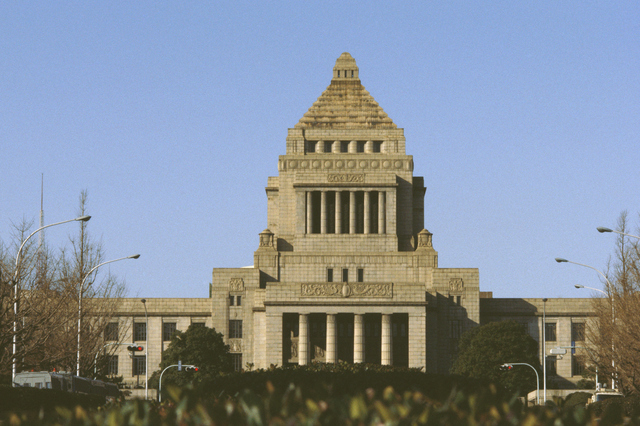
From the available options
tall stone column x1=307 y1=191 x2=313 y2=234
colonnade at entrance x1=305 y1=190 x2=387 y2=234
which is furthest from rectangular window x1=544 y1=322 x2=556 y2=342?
tall stone column x1=307 y1=191 x2=313 y2=234

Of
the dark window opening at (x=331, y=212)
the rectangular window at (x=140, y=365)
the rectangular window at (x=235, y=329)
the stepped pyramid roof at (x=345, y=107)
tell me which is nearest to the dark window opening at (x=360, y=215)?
the dark window opening at (x=331, y=212)

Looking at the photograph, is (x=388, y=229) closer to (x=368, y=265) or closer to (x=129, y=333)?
(x=368, y=265)

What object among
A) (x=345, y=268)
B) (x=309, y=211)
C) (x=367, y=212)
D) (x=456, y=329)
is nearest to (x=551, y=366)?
(x=456, y=329)

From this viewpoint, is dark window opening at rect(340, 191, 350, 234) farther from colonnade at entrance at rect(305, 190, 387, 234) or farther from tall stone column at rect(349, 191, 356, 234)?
tall stone column at rect(349, 191, 356, 234)

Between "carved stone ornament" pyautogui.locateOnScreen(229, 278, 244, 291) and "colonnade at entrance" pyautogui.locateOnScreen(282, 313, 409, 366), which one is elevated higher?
"carved stone ornament" pyautogui.locateOnScreen(229, 278, 244, 291)

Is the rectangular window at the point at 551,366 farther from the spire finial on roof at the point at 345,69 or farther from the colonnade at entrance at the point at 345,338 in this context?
the spire finial on roof at the point at 345,69

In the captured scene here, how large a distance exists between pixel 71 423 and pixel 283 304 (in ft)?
243

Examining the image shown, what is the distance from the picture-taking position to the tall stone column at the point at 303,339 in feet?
279

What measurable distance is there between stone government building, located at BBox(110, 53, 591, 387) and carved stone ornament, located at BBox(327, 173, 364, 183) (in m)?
0.12

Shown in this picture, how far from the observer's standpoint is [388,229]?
9725 cm

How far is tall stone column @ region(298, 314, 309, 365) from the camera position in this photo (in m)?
85.1

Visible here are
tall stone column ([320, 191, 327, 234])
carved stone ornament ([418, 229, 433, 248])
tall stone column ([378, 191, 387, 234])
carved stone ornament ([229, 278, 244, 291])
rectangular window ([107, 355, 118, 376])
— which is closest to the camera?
carved stone ornament ([229, 278, 244, 291])

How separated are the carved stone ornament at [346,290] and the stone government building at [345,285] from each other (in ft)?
0.29

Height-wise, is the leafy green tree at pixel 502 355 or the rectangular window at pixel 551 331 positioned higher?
the rectangular window at pixel 551 331
